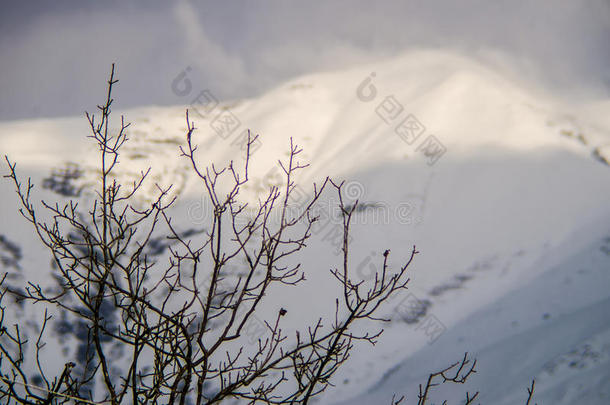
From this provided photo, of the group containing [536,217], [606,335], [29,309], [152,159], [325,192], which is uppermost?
[152,159]

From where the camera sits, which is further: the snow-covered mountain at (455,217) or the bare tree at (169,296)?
the snow-covered mountain at (455,217)

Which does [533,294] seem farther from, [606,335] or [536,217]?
[536,217]

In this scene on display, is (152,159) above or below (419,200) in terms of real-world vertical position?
above

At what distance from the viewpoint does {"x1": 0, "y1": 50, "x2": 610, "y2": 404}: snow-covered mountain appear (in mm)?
17500

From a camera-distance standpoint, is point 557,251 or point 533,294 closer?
point 533,294

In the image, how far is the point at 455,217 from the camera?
81.7ft

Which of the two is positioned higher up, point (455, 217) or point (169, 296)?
point (455, 217)

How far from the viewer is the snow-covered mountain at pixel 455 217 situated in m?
17.5

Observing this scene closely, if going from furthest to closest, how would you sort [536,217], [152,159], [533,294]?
[152,159] → [536,217] → [533,294]

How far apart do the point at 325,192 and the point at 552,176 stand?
12.8 metres

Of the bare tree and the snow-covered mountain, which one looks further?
the snow-covered mountain

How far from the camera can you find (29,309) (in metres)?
24.7

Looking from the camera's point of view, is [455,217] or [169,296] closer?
[169,296]

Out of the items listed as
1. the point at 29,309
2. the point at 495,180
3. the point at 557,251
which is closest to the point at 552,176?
the point at 495,180
